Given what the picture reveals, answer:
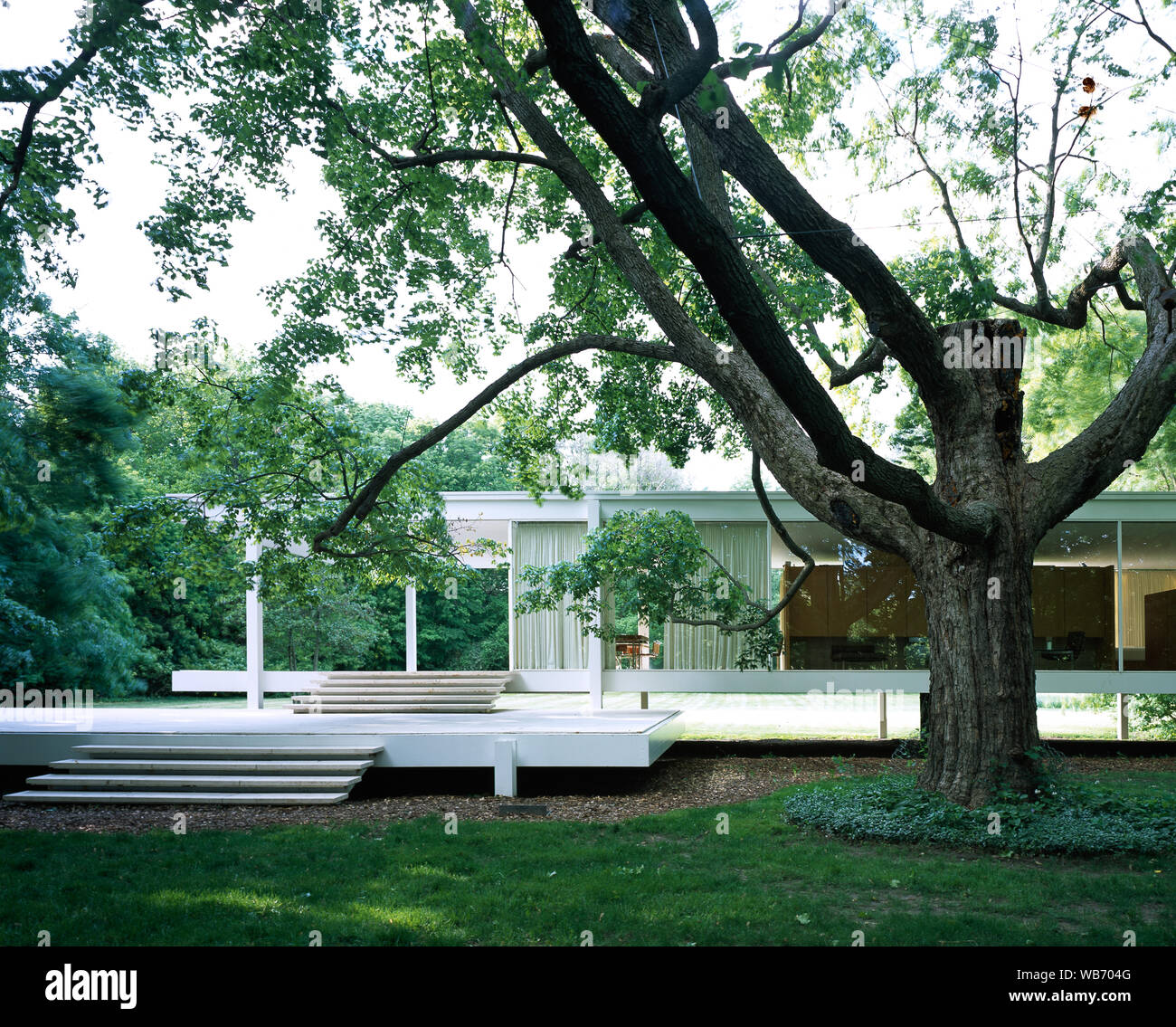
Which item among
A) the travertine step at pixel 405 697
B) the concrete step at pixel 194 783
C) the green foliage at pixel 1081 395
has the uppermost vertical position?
the green foliage at pixel 1081 395

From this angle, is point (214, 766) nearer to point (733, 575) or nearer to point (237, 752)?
point (237, 752)

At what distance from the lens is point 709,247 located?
454 cm

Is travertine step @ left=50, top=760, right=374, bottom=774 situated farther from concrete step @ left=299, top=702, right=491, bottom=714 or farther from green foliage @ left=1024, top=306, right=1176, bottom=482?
green foliage @ left=1024, top=306, right=1176, bottom=482

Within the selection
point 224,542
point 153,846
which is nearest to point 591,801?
point 153,846

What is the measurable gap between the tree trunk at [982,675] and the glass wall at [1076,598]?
597cm

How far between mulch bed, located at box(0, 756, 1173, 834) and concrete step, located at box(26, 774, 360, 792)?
28 cm

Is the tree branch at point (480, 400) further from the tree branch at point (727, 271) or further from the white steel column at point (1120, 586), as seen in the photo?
the white steel column at point (1120, 586)

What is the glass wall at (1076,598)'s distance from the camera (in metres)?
12.7

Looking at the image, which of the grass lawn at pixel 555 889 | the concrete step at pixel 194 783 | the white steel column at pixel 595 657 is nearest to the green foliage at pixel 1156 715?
the white steel column at pixel 595 657

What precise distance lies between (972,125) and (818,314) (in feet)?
10.3

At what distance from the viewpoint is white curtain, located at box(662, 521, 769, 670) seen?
13.0 meters

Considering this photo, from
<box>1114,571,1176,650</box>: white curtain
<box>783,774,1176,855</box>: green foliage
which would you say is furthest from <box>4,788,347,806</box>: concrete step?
<box>1114,571,1176,650</box>: white curtain

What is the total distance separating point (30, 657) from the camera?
1370 cm

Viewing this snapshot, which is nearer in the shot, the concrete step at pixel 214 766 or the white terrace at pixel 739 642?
the concrete step at pixel 214 766
